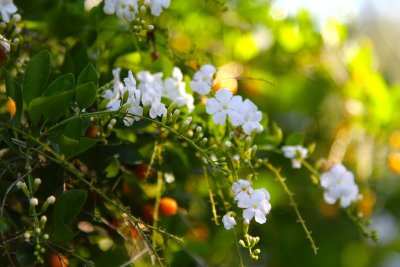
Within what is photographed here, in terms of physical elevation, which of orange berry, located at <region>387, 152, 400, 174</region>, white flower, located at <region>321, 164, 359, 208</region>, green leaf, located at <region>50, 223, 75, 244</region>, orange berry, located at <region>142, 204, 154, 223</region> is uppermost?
green leaf, located at <region>50, 223, 75, 244</region>

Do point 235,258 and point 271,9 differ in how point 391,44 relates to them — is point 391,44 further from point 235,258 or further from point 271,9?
point 235,258

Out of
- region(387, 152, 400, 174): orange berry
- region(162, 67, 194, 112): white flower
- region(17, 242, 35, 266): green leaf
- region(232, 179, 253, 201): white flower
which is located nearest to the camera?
region(17, 242, 35, 266): green leaf

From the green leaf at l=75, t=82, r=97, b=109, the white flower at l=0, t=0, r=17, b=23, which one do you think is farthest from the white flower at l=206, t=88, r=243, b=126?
the white flower at l=0, t=0, r=17, b=23

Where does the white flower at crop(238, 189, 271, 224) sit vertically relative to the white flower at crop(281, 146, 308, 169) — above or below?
above

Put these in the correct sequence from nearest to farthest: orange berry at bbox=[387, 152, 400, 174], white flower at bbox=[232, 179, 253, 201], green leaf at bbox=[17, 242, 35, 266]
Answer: green leaf at bbox=[17, 242, 35, 266]
white flower at bbox=[232, 179, 253, 201]
orange berry at bbox=[387, 152, 400, 174]

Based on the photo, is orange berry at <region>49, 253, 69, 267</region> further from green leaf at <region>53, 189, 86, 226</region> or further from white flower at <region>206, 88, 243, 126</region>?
white flower at <region>206, 88, 243, 126</region>

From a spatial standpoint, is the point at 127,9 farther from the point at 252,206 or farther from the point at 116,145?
the point at 252,206

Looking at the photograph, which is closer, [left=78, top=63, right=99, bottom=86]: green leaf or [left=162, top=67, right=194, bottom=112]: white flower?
[left=78, top=63, right=99, bottom=86]: green leaf
